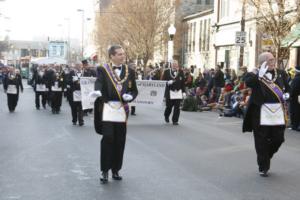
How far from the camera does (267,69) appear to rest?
27.8 feet

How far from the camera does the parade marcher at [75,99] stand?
15445 millimetres

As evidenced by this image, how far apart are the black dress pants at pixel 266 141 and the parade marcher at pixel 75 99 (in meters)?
7.59

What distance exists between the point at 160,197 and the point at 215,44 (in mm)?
35868

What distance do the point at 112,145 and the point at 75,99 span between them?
813 centimetres

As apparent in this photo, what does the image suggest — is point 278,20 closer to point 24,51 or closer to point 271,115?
point 271,115

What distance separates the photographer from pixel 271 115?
8.45 m

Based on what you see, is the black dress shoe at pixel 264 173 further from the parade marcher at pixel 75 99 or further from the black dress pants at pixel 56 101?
the black dress pants at pixel 56 101

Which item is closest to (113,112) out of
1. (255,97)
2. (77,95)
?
(255,97)

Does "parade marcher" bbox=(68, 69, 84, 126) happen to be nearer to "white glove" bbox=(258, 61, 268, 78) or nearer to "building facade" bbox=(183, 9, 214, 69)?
Result: "white glove" bbox=(258, 61, 268, 78)

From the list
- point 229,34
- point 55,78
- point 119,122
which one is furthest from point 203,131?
point 229,34

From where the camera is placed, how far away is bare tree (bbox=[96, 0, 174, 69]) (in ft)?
148

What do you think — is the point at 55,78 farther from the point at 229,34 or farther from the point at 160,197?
the point at 229,34

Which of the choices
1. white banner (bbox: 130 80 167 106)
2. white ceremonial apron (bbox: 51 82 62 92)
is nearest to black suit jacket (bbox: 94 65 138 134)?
white banner (bbox: 130 80 167 106)

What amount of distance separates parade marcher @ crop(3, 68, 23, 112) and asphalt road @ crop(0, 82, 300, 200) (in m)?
5.84
